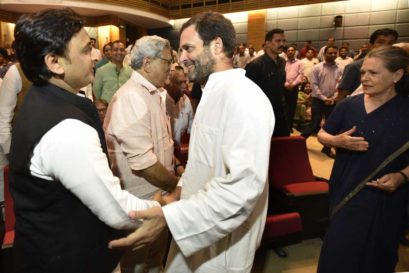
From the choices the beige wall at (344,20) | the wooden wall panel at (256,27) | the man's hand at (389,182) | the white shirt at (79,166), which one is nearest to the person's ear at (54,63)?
the white shirt at (79,166)

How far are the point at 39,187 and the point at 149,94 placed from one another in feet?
2.96

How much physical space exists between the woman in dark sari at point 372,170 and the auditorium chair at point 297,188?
743 mm

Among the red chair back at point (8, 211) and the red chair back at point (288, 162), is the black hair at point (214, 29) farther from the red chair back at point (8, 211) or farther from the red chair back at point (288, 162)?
the red chair back at point (288, 162)

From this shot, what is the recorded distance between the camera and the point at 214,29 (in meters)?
1.16

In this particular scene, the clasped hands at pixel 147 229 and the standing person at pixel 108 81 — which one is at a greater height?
the standing person at pixel 108 81

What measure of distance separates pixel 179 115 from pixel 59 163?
212cm

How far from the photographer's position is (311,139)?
6.03 metres

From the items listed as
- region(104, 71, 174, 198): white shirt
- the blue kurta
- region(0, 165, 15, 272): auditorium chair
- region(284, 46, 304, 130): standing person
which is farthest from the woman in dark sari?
region(284, 46, 304, 130): standing person

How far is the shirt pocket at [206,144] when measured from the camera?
1.12 meters

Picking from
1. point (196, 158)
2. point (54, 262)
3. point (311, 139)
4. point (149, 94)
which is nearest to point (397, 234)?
point (196, 158)

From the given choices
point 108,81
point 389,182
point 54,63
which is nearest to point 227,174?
point 54,63

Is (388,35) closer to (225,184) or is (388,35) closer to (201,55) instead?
(201,55)

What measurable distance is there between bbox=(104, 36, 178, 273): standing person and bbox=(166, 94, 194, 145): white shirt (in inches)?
38.6

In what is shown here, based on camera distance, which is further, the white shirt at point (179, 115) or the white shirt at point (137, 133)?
the white shirt at point (179, 115)
